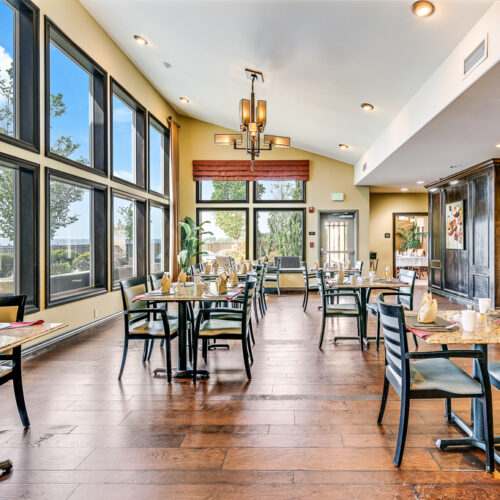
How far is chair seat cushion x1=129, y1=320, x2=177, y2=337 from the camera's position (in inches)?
134

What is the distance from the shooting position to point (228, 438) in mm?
2377

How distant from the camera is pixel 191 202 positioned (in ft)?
31.6

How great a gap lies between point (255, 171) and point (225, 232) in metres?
1.73

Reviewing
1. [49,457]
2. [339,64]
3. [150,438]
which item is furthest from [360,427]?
[339,64]

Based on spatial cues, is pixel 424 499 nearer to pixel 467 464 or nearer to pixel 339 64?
pixel 467 464

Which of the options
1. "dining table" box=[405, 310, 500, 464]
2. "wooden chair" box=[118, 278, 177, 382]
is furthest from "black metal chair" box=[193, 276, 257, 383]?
"dining table" box=[405, 310, 500, 464]

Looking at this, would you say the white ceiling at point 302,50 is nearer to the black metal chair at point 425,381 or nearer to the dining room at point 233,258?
the dining room at point 233,258

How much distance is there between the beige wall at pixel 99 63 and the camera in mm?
4301

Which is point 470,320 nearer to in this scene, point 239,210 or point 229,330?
point 229,330

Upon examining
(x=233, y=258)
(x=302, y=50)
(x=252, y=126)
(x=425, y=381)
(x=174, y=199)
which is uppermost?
(x=302, y=50)

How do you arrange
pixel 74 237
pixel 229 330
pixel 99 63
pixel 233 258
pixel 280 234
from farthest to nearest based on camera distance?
1. pixel 280 234
2. pixel 233 258
3. pixel 99 63
4. pixel 74 237
5. pixel 229 330

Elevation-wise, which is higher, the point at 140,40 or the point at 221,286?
the point at 140,40

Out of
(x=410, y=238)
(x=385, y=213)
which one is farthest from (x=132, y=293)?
(x=410, y=238)

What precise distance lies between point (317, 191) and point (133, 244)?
15.8ft
